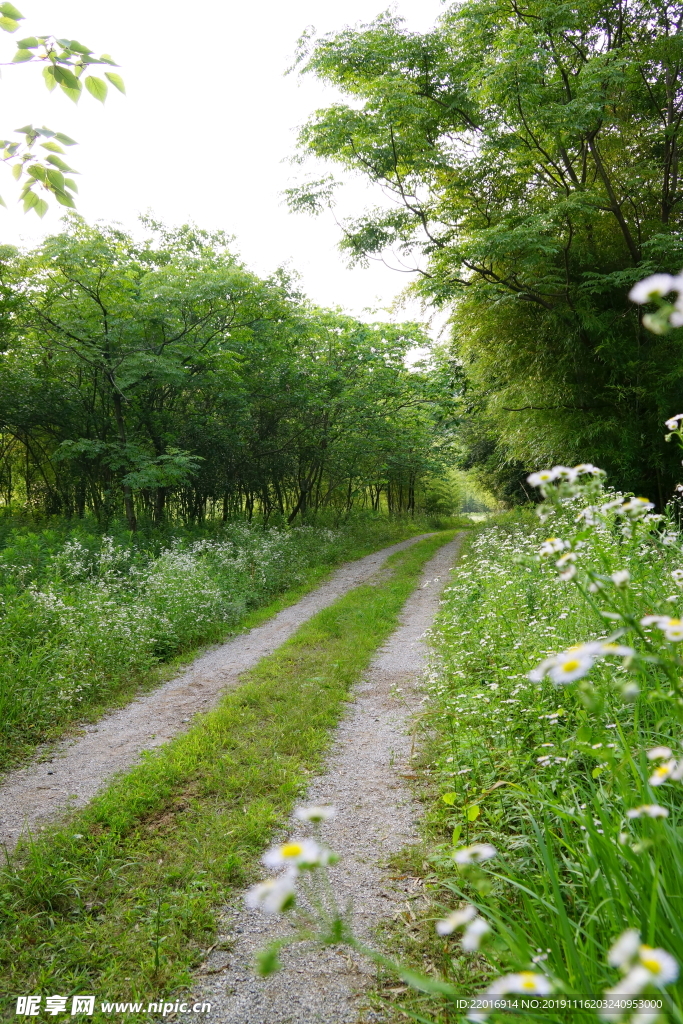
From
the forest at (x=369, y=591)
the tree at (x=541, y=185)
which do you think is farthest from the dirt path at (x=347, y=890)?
the tree at (x=541, y=185)

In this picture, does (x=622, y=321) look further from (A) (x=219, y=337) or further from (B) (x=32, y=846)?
(B) (x=32, y=846)

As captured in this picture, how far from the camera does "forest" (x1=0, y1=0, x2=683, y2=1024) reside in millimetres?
1891

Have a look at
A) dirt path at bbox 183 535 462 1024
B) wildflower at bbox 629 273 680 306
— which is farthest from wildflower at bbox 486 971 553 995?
dirt path at bbox 183 535 462 1024

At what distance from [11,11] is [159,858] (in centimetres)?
398

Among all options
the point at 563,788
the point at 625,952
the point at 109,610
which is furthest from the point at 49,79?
the point at 109,610

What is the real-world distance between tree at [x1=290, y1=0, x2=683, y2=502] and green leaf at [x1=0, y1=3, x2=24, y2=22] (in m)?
7.64

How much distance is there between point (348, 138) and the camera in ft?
34.4

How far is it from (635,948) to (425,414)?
74.7 ft

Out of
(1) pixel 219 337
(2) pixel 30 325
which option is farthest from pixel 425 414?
(2) pixel 30 325

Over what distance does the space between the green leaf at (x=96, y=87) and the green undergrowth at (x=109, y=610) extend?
4.49 m

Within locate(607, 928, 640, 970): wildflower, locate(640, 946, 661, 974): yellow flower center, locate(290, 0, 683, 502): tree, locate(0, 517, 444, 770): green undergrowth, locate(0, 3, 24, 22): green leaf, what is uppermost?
locate(290, 0, 683, 502): tree

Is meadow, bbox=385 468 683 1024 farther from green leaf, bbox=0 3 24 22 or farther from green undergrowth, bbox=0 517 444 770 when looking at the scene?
green undergrowth, bbox=0 517 444 770

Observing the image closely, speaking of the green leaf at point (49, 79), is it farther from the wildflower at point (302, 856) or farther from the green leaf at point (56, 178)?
the wildflower at point (302, 856)

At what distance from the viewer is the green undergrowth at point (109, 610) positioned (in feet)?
17.0
